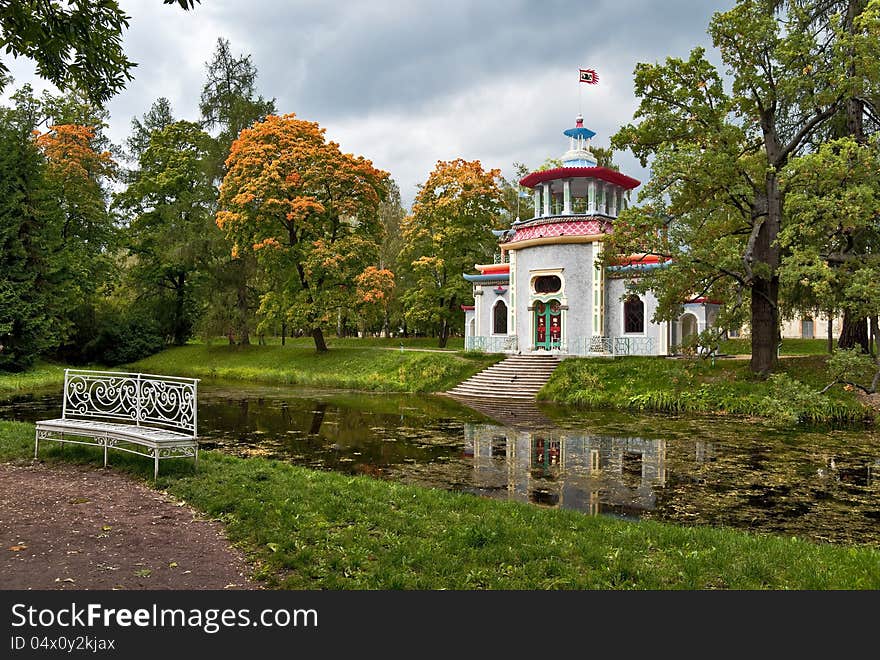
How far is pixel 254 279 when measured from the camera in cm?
3256

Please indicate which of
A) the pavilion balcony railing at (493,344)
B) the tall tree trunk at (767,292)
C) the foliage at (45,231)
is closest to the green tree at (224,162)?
the foliage at (45,231)

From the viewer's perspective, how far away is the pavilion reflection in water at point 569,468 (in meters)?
8.01

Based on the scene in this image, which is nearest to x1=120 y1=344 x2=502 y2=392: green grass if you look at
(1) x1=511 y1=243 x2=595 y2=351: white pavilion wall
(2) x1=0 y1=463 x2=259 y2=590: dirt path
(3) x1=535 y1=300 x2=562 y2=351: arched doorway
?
(3) x1=535 y1=300 x2=562 y2=351: arched doorway

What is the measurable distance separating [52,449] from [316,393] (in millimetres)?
14132

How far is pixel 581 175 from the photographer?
24.7 m

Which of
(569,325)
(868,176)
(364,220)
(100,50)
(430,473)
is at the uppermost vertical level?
(364,220)

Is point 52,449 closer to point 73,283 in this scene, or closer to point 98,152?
point 73,283

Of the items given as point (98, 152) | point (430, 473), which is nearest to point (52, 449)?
point (430, 473)

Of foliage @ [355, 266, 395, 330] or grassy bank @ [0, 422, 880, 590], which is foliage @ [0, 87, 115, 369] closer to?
foliage @ [355, 266, 395, 330]

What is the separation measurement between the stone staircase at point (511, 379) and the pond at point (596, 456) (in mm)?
3029

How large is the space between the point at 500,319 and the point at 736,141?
13.2 meters

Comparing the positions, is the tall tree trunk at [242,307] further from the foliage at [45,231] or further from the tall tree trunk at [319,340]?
the foliage at [45,231]

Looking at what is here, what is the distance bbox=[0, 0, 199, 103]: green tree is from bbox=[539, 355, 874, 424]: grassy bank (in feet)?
48.9

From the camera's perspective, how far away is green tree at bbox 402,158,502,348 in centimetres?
3281
